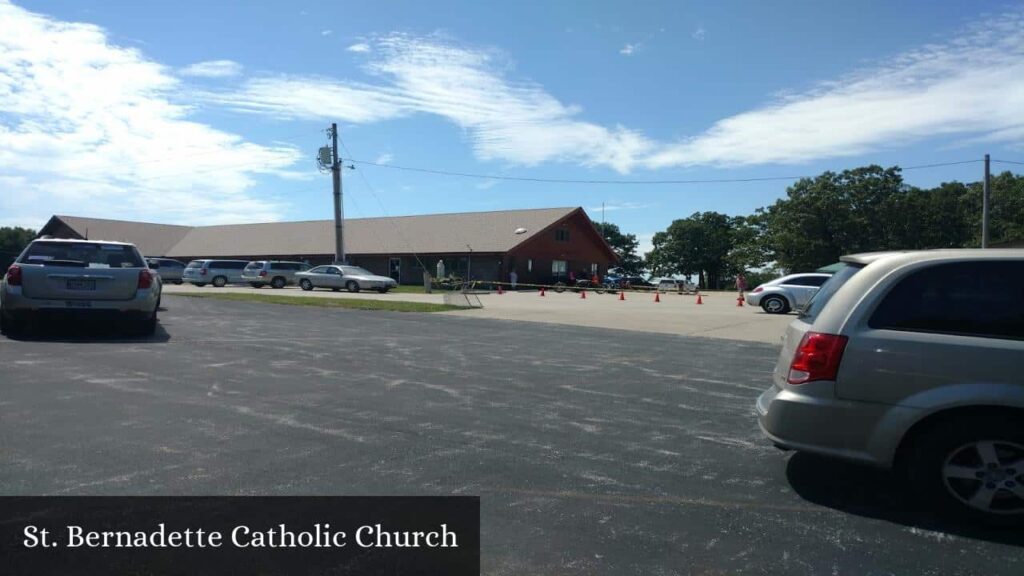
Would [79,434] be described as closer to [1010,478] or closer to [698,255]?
[1010,478]

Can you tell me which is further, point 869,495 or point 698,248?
point 698,248

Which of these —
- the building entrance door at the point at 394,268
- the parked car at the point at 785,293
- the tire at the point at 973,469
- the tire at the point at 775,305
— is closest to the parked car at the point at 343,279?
the building entrance door at the point at 394,268

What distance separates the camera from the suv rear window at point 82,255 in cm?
1102

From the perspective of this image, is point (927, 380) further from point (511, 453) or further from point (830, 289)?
point (511, 453)

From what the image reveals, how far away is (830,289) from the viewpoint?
15.6ft

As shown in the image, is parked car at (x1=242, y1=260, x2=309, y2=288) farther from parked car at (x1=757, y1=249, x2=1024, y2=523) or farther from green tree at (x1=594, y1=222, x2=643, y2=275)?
green tree at (x1=594, y1=222, x2=643, y2=275)

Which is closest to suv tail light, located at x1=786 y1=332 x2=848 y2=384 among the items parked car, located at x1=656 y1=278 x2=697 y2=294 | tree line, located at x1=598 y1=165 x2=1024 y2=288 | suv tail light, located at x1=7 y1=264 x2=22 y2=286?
suv tail light, located at x1=7 y1=264 x2=22 y2=286

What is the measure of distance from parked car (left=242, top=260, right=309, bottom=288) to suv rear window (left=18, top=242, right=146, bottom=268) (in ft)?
98.2

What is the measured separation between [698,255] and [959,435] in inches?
3355

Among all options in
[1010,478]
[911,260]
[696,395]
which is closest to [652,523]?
[1010,478]

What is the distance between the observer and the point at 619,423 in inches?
254

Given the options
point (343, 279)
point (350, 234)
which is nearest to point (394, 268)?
point (350, 234)

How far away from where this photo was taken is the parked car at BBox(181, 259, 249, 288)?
143 ft

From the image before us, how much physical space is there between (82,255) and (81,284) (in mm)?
587
